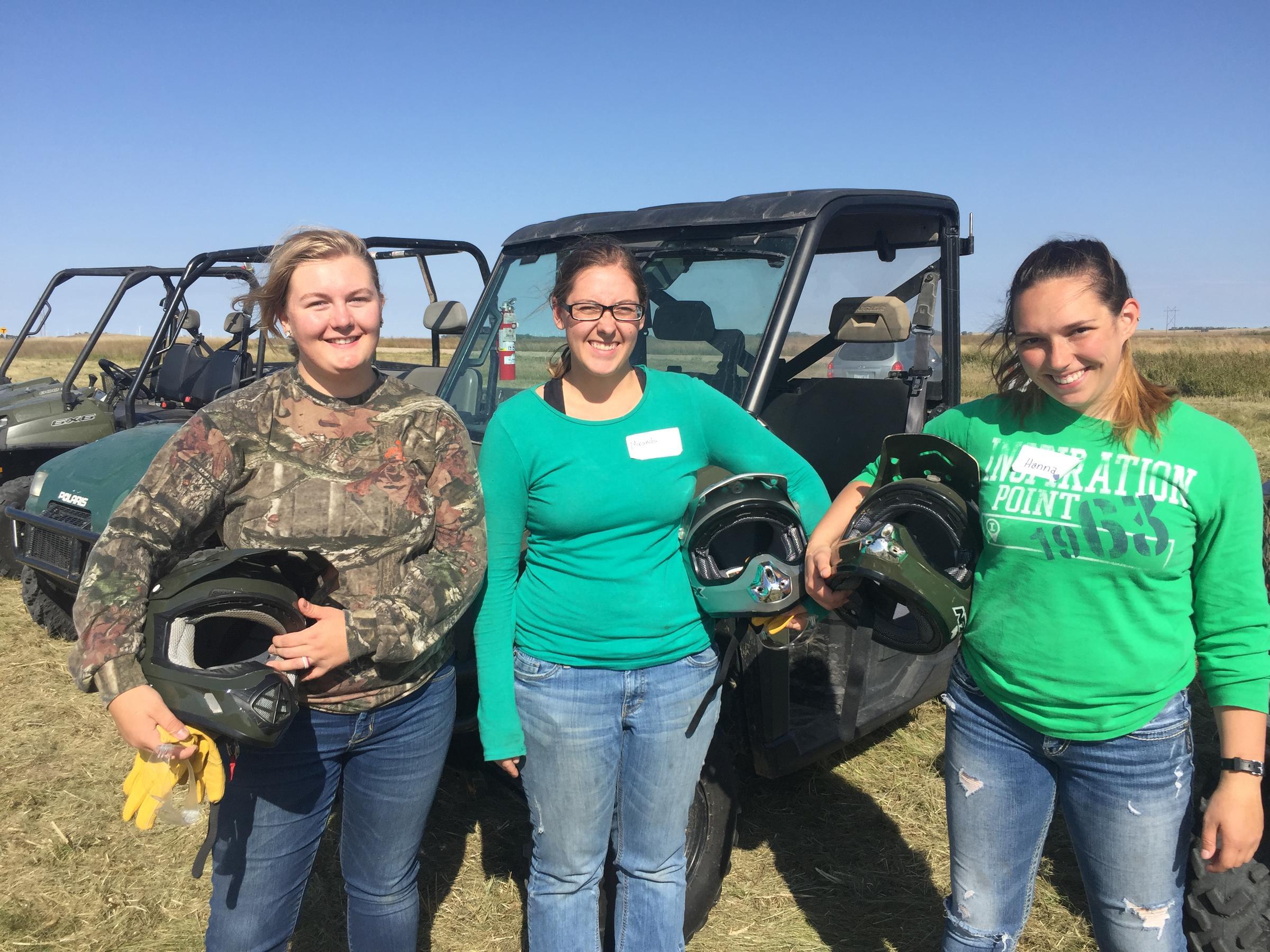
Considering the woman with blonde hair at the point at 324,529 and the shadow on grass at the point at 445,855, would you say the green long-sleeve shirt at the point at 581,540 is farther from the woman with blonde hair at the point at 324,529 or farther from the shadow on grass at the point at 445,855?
the shadow on grass at the point at 445,855

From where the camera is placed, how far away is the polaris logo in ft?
23.6

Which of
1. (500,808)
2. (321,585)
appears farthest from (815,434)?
(321,585)

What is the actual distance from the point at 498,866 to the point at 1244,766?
2.45m

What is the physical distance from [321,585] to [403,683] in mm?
281

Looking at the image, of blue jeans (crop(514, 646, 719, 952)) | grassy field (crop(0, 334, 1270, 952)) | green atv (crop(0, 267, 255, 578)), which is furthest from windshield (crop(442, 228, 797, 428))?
green atv (crop(0, 267, 255, 578))

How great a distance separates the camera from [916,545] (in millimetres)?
1922

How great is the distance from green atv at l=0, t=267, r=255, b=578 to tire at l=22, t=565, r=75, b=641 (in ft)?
2.83

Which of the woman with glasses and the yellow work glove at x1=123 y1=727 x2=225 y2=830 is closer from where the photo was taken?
the yellow work glove at x1=123 y1=727 x2=225 y2=830

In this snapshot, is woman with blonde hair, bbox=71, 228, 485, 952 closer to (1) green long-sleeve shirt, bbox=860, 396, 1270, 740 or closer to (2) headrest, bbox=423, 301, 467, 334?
(1) green long-sleeve shirt, bbox=860, 396, 1270, 740

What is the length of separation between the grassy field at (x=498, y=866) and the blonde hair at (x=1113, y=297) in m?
0.80

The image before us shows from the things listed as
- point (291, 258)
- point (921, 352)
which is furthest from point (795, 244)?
point (291, 258)

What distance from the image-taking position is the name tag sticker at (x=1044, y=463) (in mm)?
1802

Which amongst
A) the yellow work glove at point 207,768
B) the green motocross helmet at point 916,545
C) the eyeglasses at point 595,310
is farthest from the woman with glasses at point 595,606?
the yellow work glove at point 207,768

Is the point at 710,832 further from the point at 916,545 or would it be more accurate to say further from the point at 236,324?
the point at 236,324
